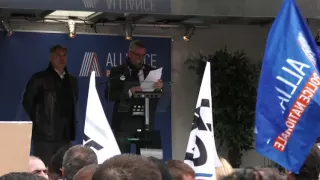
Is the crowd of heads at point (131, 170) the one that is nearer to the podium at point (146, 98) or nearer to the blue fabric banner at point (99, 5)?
the podium at point (146, 98)

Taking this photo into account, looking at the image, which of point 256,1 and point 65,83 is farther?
point 65,83

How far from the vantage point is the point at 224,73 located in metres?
11.1

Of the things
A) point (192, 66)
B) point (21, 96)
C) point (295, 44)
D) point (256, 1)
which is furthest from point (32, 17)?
point (295, 44)

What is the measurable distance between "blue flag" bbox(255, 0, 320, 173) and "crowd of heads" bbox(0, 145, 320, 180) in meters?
0.14

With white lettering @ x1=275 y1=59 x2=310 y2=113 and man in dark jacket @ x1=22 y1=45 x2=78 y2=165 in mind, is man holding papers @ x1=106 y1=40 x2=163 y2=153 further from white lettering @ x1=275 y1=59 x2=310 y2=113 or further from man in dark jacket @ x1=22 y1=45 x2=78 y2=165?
white lettering @ x1=275 y1=59 x2=310 y2=113

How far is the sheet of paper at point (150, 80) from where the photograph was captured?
27.9ft

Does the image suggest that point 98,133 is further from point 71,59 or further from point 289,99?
point 71,59

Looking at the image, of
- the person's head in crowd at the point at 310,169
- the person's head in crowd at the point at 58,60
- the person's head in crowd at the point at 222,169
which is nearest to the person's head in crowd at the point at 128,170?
the person's head in crowd at the point at 310,169

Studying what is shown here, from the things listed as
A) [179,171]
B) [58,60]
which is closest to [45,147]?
[58,60]

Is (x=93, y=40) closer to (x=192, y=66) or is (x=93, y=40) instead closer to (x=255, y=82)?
(x=192, y=66)

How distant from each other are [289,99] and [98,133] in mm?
1976

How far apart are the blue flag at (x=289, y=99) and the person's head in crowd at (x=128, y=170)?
2.00m

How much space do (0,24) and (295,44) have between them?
6.75 m

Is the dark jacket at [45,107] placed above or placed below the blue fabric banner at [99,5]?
below
